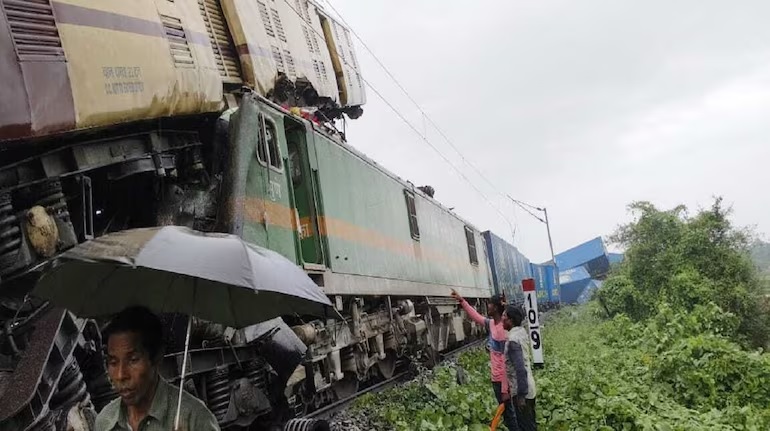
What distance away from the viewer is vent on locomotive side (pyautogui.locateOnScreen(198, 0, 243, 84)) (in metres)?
6.37

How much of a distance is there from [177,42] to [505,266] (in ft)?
70.2

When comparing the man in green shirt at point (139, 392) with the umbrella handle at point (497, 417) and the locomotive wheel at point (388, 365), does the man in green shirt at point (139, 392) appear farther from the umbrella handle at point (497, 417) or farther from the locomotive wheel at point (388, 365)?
the locomotive wheel at point (388, 365)

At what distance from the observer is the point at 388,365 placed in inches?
420

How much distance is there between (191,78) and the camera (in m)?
5.41

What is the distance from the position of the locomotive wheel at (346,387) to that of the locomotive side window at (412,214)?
302cm

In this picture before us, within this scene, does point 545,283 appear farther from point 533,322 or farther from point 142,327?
point 142,327

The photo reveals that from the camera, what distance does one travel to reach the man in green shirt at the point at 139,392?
7.34 ft

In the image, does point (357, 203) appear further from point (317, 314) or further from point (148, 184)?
point (317, 314)

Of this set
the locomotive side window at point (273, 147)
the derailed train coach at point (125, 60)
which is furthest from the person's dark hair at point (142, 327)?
the locomotive side window at point (273, 147)

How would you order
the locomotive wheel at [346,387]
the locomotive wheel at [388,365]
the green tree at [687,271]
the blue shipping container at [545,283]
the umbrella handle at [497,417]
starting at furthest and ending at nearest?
the blue shipping container at [545,283] < the green tree at [687,271] < the locomotive wheel at [388,365] < the locomotive wheel at [346,387] < the umbrella handle at [497,417]

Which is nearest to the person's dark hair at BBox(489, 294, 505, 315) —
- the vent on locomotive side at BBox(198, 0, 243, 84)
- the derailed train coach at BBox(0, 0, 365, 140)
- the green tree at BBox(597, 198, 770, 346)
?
the derailed train coach at BBox(0, 0, 365, 140)

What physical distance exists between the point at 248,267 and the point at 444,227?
40.5ft

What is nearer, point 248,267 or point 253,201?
point 248,267

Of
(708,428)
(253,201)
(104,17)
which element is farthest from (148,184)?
(708,428)
